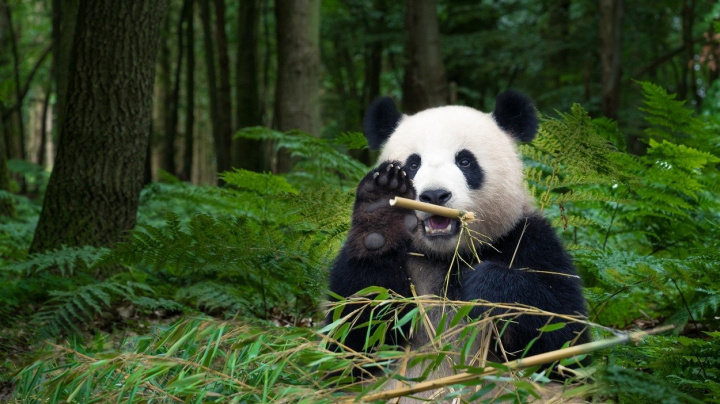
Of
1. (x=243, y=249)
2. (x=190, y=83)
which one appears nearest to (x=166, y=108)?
(x=190, y=83)

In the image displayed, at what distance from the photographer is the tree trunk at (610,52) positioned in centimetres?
948

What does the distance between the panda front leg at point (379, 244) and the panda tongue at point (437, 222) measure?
0.07 m

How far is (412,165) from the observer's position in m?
3.18

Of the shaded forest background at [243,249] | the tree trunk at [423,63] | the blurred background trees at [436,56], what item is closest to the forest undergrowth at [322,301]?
the shaded forest background at [243,249]

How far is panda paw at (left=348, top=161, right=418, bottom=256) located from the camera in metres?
2.98

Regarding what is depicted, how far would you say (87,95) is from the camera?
4980 mm

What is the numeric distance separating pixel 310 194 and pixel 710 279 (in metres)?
2.01

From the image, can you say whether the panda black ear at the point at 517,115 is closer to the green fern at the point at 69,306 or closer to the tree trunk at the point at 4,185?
the green fern at the point at 69,306

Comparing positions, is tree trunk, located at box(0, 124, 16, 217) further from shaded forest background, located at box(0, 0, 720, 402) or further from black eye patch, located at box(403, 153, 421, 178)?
black eye patch, located at box(403, 153, 421, 178)

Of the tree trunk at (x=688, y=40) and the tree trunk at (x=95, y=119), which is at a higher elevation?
the tree trunk at (x=688, y=40)

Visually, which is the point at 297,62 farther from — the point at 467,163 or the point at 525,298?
the point at 525,298

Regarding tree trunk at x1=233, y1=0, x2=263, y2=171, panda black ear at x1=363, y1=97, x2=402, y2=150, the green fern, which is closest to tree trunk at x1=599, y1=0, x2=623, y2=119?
tree trunk at x1=233, y1=0, x2=263, y2=171

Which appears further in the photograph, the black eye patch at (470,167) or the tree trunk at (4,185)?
the tree trunk at (4,185)

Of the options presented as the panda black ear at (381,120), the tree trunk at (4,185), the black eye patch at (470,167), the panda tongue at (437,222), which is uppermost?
the panda black ear at (381,120)
